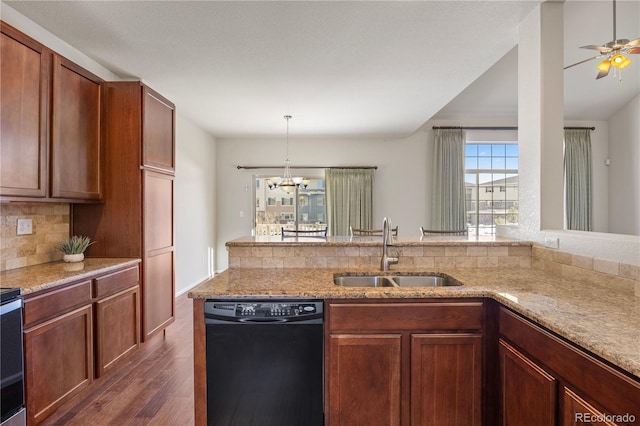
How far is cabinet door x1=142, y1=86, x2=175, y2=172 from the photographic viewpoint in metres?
2.87

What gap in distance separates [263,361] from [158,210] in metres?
2.10

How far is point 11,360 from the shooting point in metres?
1.59

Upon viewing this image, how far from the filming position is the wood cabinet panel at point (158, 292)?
2.91m

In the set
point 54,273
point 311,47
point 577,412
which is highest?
point 311,47

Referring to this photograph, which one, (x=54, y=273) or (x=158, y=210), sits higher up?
(x=158, y=210)

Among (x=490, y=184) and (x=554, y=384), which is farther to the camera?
(x=490, y=184)

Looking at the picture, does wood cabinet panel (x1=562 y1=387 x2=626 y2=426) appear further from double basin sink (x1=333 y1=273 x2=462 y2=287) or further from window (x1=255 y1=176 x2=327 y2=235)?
window (x1=255 y1=176 x2=327 y2=235)

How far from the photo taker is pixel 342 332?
1.60 meters

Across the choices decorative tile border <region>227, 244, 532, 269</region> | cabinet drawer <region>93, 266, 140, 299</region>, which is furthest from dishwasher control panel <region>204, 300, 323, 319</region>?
cabinet drawer <region>93, 266, 140, 299</region>

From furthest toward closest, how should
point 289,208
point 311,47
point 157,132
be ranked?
point 289,208 → point 157,132 → point 311,47

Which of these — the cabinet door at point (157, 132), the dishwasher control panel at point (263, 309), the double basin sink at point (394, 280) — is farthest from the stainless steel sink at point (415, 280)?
the cabinet door at point (157, 132)

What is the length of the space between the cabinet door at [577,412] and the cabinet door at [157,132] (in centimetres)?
311

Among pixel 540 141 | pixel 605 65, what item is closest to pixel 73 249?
pixel 540 141

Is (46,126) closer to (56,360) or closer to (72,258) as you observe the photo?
(72,258)
